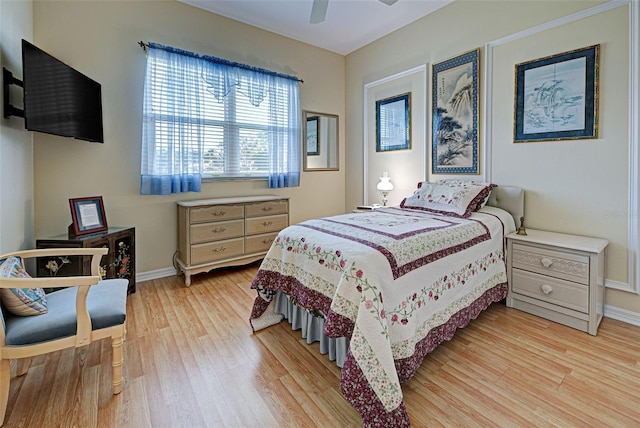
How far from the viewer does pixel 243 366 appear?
6.03 ft

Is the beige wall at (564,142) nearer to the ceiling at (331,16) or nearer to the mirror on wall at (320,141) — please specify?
the ceiling at (331,16)

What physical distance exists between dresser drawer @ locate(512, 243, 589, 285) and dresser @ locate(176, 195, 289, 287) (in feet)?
8.07

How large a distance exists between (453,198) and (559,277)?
98 cm

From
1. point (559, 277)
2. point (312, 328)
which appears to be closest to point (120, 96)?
point (312, 328)

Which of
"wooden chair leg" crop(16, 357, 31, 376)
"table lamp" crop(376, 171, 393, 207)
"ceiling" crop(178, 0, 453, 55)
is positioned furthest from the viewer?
"table lamp" crop(376, 171, 393, 207)

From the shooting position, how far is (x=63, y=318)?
1461 mm

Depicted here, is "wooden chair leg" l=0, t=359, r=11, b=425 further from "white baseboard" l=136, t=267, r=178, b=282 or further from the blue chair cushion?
"white baseboard" l=136, t=267, r=178, b=282

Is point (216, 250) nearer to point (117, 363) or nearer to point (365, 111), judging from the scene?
point (117, 363)

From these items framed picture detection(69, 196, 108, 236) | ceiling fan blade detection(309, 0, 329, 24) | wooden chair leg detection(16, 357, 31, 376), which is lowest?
wooden chair leg detection(16, 357, 31, 376)

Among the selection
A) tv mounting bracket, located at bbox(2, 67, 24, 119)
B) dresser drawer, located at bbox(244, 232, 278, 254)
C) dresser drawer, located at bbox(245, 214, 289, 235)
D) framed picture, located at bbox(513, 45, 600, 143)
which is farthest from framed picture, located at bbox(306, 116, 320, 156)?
tv mounting bracket, located at bbox(2, 67, 24, 119)

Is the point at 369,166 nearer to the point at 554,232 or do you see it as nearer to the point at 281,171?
the point at 281,171

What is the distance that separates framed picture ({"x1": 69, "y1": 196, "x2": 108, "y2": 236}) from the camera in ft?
8.22

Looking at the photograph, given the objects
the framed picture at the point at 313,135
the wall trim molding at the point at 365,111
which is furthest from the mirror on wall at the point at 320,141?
the wall trim molding at the point at 365,111

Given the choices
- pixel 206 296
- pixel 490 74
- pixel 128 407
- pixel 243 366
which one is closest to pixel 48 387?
pixel 128 407
